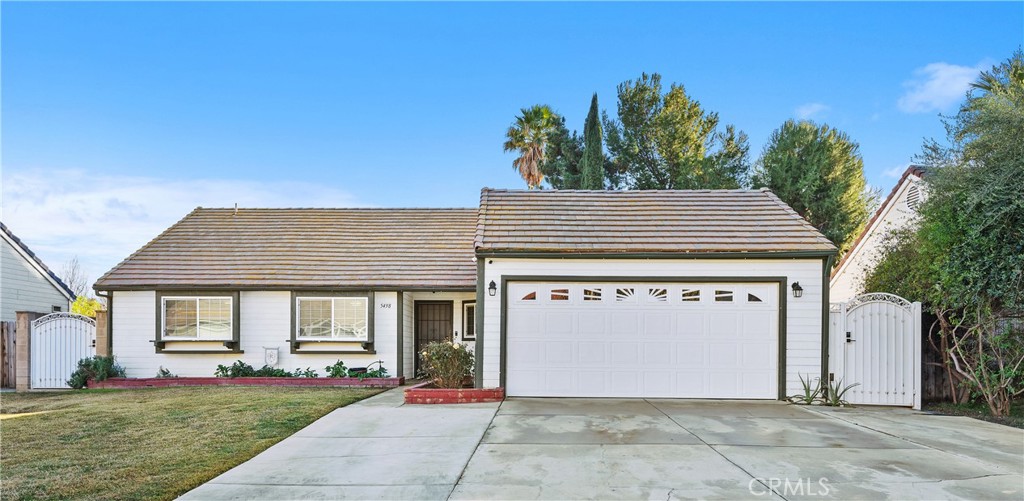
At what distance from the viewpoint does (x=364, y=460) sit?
17.6ft

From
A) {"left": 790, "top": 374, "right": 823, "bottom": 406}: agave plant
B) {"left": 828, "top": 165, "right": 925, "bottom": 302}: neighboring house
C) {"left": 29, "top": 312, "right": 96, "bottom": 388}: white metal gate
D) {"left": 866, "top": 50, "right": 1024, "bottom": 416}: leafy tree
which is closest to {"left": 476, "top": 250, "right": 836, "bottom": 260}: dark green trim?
{"left": 866, "top": 50, "right": 1024, "bottom": 416}: leafy tree

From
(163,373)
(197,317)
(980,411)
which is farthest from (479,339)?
(980,411)

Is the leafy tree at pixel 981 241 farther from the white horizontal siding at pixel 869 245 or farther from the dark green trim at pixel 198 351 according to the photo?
the dark green trim at pixel 198 351

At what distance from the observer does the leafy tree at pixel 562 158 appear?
26211 mm

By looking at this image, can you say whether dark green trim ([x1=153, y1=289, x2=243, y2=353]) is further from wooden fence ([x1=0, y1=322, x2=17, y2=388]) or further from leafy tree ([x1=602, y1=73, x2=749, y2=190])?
leafy tree ([x1=602, y1=73, x2=749, y2=190])

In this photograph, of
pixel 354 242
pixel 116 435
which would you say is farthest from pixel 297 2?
pixel 116 435

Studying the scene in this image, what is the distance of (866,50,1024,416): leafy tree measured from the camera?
7895mm

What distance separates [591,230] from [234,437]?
263 inches

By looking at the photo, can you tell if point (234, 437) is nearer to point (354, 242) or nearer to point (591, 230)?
point (591, 230)

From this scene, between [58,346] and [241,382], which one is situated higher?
[58,346]

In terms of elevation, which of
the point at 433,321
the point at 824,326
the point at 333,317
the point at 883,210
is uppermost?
the point at 883,210

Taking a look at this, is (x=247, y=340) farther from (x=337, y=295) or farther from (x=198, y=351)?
(x=337, y=295)

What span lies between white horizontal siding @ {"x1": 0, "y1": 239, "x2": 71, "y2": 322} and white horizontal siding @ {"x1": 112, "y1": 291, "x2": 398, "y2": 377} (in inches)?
226

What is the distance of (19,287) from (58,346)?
20.4ft
